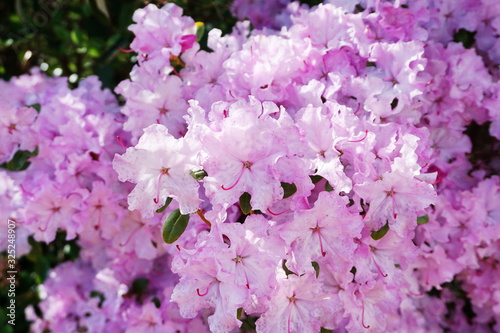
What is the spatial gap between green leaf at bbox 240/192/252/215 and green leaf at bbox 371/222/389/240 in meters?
0.24

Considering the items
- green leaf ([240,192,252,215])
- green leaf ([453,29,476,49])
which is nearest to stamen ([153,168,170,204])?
green leaf ([240,192,252,215])

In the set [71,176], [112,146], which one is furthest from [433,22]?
[71,176]

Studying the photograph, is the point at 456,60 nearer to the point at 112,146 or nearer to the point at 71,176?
the point at 112,146

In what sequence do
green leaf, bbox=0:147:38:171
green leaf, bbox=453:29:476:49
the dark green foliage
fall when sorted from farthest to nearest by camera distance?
the dark green foliage < green leaf, bbox=453:29:476:49 < green leaf, bbox=0:147:38:171

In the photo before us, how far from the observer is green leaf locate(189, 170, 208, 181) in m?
0.92

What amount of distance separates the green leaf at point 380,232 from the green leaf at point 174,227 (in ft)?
1.13

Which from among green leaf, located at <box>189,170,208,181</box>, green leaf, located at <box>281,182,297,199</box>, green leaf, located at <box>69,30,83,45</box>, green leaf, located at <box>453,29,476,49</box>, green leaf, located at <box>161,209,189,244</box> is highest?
green leaf, located at <box>189,170,208,181</box>

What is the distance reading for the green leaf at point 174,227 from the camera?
0.99 m

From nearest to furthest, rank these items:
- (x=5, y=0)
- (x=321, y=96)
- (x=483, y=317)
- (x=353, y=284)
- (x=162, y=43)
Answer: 1. (x=353, y=284)
2. (x=321, y=96)
3. (x=162, y=43)
4. (x=483, y=317)
5. (x=5, y=0)

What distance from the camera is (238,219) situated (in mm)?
1094

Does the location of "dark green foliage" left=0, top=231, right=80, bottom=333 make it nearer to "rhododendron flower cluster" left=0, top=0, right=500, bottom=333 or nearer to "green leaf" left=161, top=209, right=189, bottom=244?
"rhododendron flower cluster" left=0, top=0, right=500, bottom=333

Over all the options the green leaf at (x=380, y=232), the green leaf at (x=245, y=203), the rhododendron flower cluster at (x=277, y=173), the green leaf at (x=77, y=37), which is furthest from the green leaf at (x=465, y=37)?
the green leaf at (x=77, y=37)

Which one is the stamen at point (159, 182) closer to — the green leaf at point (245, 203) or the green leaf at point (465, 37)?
the green leaf at point (245, 203)

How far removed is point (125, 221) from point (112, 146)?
188 millimetres
